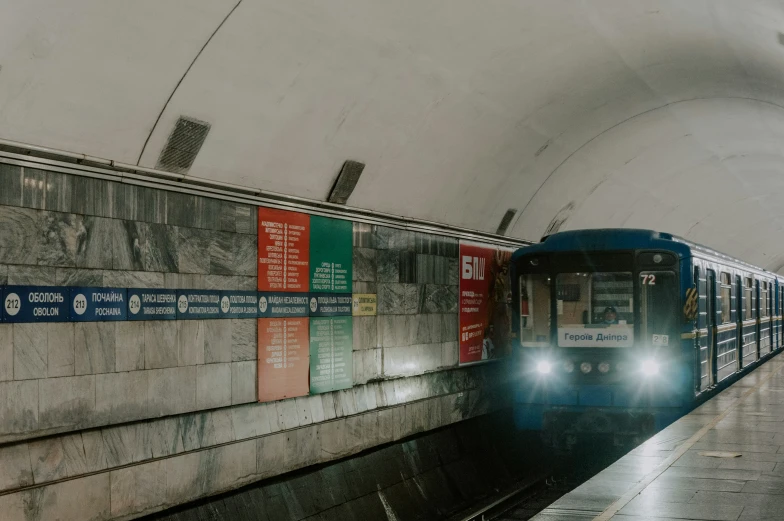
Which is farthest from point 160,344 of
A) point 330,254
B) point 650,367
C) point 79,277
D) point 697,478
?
point 650,367

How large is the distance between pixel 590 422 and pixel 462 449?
6.82 ft

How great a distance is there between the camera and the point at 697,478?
6.77 m

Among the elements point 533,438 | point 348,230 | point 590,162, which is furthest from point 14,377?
point 590,162

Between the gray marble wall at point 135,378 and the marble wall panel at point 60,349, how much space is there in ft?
0.04

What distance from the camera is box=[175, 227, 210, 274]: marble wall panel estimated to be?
7.44 m

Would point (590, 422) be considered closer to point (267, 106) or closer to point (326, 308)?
point (326, 308)

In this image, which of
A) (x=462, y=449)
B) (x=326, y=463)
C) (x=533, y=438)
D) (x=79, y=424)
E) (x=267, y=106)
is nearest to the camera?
(x=79, y=424)

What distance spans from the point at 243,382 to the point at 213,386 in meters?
0.44

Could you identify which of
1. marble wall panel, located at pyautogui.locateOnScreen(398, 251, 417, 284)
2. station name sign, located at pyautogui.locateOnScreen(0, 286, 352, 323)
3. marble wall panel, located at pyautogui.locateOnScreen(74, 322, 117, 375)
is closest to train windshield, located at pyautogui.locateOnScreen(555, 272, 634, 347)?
marble wall panel, located at pyautogui.locateOnScreen(398, 251, 417, 284)

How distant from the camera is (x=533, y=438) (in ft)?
45.7

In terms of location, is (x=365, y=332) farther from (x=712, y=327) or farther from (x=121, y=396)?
(x=712, y=327)

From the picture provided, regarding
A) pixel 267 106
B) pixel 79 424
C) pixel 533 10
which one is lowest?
pixel 79 424

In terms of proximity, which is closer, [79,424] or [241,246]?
[79,424]

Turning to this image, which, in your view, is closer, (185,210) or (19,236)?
(19,236)
